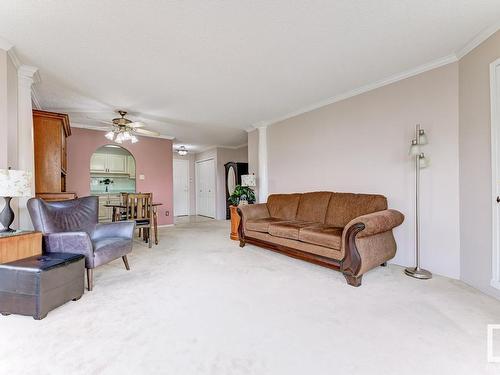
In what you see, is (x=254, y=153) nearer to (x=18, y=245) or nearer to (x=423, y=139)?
(x=423, y=139)

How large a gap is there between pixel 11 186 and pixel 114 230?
1164 millimetres

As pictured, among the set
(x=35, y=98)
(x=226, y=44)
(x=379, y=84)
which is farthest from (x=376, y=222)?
(x=35, y=98)

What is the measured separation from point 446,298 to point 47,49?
14.8 ft

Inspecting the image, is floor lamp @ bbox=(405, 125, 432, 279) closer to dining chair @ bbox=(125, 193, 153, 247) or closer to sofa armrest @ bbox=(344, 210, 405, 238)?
sofa armrest @ bbox=(344, 210, 405, 238)

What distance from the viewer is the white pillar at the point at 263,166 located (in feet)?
16.9

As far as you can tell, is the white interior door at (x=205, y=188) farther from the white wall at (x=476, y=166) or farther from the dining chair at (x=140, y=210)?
the white wall at (x=476, y=166)

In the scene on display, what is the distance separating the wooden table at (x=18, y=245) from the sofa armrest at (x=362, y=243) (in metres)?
2.99

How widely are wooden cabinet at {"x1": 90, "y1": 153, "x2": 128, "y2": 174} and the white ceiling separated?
273 centimetres

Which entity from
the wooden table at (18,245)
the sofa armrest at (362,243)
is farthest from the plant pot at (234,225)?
the wooden table at (18,245)

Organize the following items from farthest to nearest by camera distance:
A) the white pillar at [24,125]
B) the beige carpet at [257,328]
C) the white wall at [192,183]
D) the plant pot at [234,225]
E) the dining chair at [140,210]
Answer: the white wall at [192,183] < the plant pot at [234,225] < the dining chair at [140,210] < the white pillar at [24,125] < the beige carpet at [257,328]

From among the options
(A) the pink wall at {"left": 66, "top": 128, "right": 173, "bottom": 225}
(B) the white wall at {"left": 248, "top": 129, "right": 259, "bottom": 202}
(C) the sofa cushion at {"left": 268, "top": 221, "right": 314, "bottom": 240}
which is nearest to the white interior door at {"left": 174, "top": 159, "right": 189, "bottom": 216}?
(A) the pink wall at {"left": 66, "top": 128, "right": 173, "bottom": 225}

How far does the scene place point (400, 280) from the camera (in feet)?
8.43

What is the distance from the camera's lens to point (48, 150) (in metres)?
3.40

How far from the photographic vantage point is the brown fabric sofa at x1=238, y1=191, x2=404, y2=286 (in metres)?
2.47
